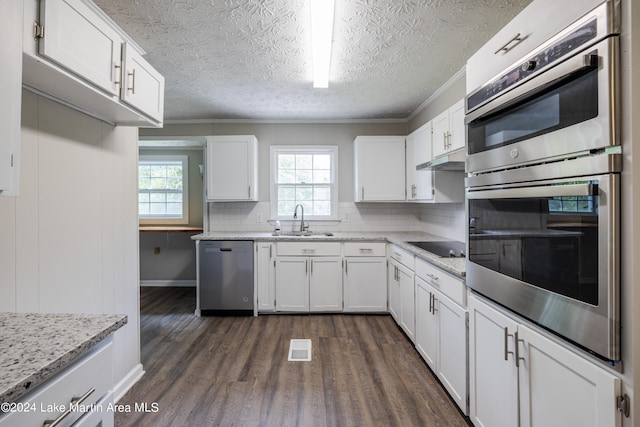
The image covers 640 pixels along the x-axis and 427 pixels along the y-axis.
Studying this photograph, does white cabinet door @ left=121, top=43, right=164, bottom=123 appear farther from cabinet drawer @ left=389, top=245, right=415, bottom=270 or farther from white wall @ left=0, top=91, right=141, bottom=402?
cabinet drawer @ left=389, top=245, right=415, bottom=270

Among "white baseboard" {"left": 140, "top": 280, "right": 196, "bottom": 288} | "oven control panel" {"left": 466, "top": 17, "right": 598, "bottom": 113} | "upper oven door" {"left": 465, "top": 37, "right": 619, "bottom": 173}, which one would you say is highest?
"oven control panel" {"left": 466, "top": 17, "right": 598, "bottom": 113}

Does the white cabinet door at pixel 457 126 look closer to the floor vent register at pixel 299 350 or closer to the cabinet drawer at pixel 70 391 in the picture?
the floor vent register at pixel 299 350

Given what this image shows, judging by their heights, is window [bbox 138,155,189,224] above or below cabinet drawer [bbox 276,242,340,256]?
above

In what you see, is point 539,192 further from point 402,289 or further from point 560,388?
point 402,289

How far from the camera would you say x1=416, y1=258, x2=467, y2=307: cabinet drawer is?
1.64 metres

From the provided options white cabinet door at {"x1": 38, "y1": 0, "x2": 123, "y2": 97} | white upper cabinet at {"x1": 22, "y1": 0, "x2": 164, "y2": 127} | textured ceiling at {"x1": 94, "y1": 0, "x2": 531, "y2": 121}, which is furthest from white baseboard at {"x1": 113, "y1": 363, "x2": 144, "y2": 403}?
textured ceiling at {"x1": 94, "y1": 0, "x2": 531, "y2": 121}

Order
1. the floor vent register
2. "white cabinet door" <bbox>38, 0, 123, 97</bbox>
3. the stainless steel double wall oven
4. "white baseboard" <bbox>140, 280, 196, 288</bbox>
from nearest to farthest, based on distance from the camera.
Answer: the stainless steel double wall oven → "white cabinet door" <bbox>38, 0, 123, 97</bbox> → the floor vent register → "white baseboard" <bbox>140, 280, 196, 288</bbox>

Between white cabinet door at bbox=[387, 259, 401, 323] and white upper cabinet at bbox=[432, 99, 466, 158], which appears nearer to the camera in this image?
white upper cabinet at bbox=[432, 99, 466, 158]

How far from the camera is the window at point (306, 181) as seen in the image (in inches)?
153

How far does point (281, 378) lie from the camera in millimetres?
2070

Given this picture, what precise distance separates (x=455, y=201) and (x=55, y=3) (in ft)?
9.46

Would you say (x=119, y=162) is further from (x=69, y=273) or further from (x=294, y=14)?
(x=294, y=14)

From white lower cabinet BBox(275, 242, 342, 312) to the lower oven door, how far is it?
2.02m

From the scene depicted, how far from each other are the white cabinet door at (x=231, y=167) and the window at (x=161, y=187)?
60.0 inches
